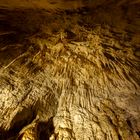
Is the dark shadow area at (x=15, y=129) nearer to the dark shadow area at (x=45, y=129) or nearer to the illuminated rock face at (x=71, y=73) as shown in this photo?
the illuminated rock face at (x=71, y=73)

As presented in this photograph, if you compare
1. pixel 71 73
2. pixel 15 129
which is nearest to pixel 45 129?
pixel 15 129

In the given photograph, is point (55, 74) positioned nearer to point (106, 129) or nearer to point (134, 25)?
point (106, 129)

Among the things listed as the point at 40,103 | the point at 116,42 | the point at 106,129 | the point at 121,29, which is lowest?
the point at 106,129

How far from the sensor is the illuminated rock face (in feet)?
9.26

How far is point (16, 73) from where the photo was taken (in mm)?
3182

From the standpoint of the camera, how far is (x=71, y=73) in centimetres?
341

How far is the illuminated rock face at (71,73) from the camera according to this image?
9.26 feet

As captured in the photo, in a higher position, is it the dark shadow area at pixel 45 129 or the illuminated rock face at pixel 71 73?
the illuminated rock face at pixel 71 73

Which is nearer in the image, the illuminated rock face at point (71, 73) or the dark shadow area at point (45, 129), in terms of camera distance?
the illuminated rock face at point (71, 73)

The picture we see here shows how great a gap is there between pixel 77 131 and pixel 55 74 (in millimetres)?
930

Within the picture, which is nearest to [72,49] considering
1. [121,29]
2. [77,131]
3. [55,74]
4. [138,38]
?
[55,74]

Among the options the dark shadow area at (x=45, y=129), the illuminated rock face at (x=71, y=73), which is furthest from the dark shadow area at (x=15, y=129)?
the dark shadow area at (x=45, y=129)

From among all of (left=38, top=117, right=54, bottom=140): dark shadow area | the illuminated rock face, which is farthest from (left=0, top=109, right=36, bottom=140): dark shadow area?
(left=38, top=117, right=54, bottom=140): dark shadow area

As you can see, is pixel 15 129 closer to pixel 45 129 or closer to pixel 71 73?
pixel 45 129
